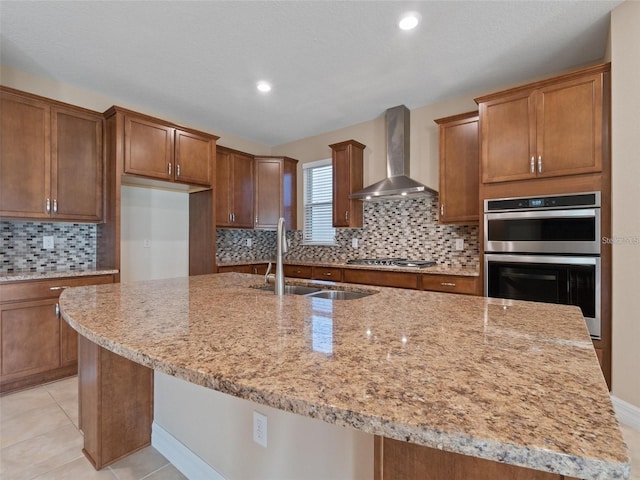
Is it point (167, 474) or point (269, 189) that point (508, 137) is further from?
point (167, 474)

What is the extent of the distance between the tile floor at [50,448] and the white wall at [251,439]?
199 mm

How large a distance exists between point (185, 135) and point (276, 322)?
10.6 feet

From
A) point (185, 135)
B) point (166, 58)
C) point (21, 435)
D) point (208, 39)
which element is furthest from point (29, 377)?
point (208, 39)

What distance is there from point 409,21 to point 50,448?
11.7ft

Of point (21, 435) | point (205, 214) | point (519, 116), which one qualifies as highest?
point (519, 116)

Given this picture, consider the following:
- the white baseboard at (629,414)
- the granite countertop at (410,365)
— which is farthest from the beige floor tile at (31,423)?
the white baseboard at (629,414)

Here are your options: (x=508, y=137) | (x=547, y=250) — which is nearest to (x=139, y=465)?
(x=547, y=250)

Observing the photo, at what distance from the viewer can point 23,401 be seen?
7.90ft

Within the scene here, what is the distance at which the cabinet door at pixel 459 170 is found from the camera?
3.10 metres

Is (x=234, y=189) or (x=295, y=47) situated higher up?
(x=295, y=47)

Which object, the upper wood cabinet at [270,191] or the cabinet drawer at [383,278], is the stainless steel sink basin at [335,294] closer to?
the cabinet drawer at [383,278]

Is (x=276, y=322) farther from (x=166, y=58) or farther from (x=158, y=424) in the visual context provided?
(x=166, y=58)

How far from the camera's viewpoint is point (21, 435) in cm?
200

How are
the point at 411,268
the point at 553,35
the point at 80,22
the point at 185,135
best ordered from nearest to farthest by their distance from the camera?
the point at 80,22, the point at 553,35, the point at 411,268, the point at 185,135
